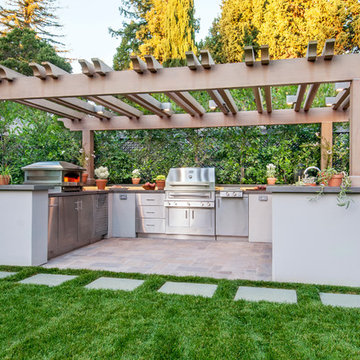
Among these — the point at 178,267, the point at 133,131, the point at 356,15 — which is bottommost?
the point at 178,267

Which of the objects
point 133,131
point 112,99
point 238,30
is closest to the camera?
point 112,99

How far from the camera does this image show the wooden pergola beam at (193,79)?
3.94 meters

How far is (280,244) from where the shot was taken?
3506 mm

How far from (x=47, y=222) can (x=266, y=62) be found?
3.18 metres

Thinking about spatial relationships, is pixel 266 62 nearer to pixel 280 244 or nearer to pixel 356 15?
pixel 280 244

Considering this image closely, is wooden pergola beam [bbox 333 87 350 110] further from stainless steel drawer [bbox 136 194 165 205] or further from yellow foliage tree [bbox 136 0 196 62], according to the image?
yellow foliage tree [bbox 136 0 196 62]

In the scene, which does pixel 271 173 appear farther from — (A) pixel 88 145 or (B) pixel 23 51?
(B) pixel 23 51

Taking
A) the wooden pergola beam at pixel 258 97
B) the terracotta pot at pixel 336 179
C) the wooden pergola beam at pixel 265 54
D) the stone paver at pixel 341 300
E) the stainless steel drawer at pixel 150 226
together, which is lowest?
the stone paver at pixel 341 300

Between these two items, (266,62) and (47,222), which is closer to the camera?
(266,62)

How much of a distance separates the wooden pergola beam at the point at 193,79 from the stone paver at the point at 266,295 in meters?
2.26

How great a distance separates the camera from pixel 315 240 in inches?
136

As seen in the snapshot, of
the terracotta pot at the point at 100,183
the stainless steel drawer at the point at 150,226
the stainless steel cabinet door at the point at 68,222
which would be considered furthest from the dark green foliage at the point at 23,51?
the stainless steel cabinet door at the point at 68,222

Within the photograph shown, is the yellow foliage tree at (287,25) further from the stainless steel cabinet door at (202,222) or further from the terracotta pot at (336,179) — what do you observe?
the terracotta pot at (336,179)

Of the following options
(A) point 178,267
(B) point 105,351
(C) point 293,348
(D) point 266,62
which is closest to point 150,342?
(B) point 105,351
